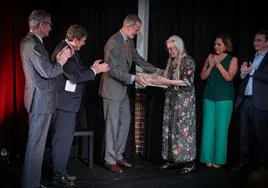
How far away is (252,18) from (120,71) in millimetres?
1854

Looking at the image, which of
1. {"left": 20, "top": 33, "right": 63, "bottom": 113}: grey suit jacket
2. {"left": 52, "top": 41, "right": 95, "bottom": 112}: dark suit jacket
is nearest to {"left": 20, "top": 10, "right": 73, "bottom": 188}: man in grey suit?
{"left": 20, "top": 33, "right": 63, "bottom": 113}: grey suit jacket

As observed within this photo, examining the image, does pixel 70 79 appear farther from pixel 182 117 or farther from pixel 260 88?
pixel 260 88

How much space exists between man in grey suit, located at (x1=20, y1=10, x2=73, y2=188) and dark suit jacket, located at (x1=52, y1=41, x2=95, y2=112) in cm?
18

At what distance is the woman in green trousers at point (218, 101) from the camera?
171 inches

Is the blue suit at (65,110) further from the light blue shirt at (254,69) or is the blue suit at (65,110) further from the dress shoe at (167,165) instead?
the light blue shirt at (254,69)

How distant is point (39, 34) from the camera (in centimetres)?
347

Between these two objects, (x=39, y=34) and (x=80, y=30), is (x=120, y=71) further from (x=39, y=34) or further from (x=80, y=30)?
(x=39, y=34)

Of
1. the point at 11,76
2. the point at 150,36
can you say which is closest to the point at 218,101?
the point at 150,36

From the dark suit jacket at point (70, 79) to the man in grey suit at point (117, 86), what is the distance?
45cm

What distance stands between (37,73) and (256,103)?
224 cm

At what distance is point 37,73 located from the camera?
342cm

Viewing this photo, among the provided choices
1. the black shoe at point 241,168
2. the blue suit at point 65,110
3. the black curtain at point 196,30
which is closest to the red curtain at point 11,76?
the blue suit at point 65,110

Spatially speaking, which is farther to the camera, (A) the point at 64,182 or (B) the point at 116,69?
(B) the point at 116,69

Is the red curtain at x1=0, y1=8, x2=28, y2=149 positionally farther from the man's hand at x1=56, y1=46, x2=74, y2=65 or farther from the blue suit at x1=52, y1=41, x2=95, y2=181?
the man's hand at x1=56, y1=46, x2=74, y2=65
